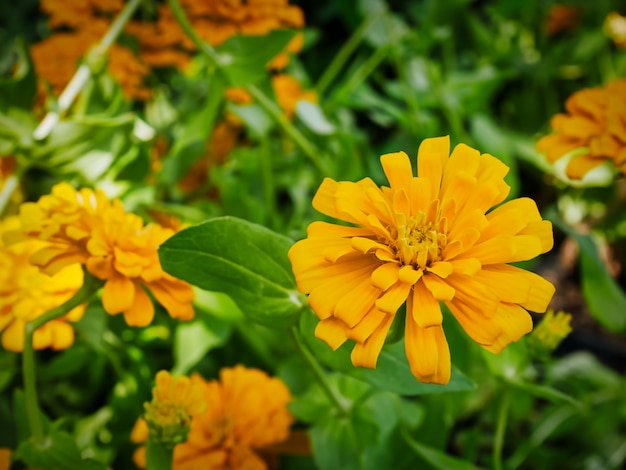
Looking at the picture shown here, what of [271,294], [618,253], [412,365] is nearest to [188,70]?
[271,294]

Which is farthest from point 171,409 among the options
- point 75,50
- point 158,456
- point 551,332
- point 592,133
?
point 75,50

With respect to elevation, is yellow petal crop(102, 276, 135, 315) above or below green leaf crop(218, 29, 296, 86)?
below

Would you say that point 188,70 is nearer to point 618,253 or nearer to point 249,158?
point 249,158

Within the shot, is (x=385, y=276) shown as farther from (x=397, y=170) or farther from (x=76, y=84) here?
(x=76, y=84)

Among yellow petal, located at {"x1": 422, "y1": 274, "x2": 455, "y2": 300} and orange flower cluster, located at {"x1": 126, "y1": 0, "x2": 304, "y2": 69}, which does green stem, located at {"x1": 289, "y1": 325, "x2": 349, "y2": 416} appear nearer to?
yellow petal, located at {"x1": 422, "y1": 274, "x2": 455, "y2": 300}

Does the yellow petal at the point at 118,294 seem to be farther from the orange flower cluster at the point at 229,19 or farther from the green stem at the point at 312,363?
the orange flower cluster at the point at 229,19

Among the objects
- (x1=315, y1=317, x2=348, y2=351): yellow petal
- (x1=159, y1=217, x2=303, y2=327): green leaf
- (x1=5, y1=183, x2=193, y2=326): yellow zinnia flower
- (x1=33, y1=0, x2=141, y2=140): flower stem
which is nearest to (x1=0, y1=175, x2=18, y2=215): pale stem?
(x1=33, y1=0, x2=141, y2=140): flower stem
